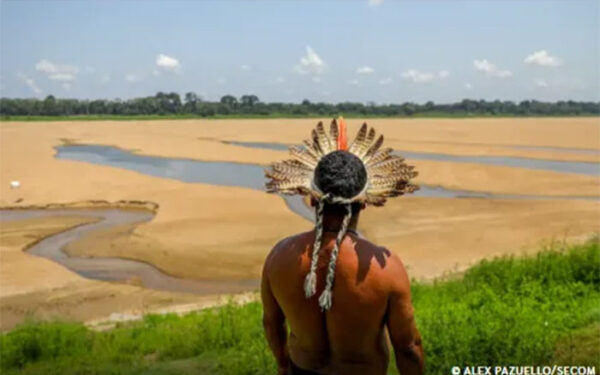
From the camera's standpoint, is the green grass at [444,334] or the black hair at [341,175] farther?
the green grass at [444,334]

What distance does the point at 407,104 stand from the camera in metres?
108

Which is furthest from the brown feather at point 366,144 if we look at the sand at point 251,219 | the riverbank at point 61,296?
the sand at point 251,219

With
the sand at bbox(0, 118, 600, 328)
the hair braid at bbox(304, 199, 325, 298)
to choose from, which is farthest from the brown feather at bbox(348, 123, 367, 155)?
the sand at bbox(0, 118, 600, 328)

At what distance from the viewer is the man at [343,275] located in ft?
8.04

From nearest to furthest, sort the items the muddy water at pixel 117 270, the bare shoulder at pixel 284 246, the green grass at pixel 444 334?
the bare shoulder at pixel 284 246 < the green grass at pixel 444 334 < the muddy water at pixel 117 270

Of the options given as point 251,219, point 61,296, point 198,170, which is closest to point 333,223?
point 61,296

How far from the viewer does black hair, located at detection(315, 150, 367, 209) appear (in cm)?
249

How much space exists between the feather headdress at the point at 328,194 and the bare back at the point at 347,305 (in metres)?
0.05

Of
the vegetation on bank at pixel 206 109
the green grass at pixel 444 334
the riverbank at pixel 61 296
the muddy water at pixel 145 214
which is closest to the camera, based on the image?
the green grass at pixel 444 334

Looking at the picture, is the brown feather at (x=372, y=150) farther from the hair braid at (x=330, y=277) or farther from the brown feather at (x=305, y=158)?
the hair braid at (x=330, y=277)

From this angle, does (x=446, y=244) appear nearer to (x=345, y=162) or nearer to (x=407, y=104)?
(x=345, y=162)

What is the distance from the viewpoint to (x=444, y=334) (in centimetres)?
556

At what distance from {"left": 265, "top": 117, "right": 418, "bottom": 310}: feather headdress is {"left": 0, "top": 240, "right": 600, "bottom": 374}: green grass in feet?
10.5

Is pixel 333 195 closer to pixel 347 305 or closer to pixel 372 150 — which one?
pixel 372 150
